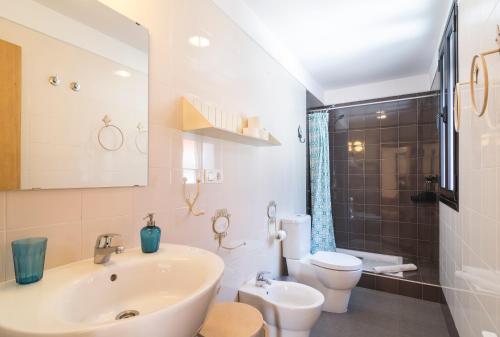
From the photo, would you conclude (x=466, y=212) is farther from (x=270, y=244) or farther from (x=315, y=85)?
(x=315, y=85)

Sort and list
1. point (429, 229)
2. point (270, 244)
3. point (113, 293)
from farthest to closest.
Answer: point (429, 229) < point (270, 244) < point (113, 293)

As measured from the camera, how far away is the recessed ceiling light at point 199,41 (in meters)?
1.55

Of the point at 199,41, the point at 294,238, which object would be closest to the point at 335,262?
the point at 294,238

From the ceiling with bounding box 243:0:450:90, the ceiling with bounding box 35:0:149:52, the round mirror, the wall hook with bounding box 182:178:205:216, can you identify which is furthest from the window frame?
the ceiling with bounding box 35:0:149:52

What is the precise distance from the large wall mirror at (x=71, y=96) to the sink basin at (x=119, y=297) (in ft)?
1.09

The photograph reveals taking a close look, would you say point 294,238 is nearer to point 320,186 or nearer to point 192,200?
point 320,186

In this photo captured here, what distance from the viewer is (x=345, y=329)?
2.08 metres

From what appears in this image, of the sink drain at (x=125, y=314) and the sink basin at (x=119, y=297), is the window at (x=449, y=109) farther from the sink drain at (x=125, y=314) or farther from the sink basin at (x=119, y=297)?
the sink drain at (x=125, y=314)

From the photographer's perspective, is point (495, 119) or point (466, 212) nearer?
point (495, 119)

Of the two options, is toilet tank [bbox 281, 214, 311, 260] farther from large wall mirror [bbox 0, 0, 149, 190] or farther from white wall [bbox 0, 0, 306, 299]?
large wall mirror [bbox 0, 0, 149, 190]

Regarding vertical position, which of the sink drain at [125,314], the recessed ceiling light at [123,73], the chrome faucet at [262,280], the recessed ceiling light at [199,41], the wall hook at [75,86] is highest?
the recessed ceiling light at [199,41]

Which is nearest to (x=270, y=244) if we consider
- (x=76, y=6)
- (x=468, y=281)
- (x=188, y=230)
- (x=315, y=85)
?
(x=188, y=230)

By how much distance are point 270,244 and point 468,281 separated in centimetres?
138

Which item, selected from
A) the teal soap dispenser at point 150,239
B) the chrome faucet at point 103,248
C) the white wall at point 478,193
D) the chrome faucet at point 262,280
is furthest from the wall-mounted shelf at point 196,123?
the white wall at point 478,193
